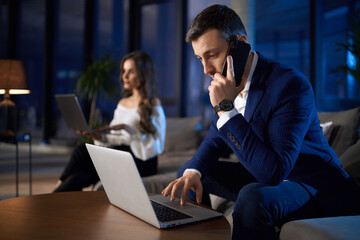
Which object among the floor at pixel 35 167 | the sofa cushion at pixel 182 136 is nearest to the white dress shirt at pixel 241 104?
the sofa cushion at pixel 182 136

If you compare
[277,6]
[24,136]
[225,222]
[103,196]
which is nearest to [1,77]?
[24,136]

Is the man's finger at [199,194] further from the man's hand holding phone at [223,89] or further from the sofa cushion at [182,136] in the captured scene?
the sofa cushion at [182,136]

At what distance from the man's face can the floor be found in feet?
8.64

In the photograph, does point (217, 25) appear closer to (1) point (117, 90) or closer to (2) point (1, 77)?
(2) point (1, 77)

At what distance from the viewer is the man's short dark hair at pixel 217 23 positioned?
51.5 inches

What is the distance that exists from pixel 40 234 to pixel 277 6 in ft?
15.6

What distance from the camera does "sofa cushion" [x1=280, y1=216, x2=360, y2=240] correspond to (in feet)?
3.41

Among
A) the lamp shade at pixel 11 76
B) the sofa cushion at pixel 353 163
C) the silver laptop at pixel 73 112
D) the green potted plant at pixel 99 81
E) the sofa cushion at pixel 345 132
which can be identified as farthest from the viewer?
the green potted plant at pixel 99 81

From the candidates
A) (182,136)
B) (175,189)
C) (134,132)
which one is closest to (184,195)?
(175,189)

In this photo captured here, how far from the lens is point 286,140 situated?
112 cm

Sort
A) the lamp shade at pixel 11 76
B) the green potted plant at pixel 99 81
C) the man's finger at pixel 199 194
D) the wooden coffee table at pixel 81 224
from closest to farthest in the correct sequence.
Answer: the wooden coffee table at pixel 81 224, the man's finger at pixel 199 194, the lamp shade at pixel 11 76, the green potted plant at pixel 99 81

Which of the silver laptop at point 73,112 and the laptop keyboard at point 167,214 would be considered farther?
the silver laptop at point 73,112

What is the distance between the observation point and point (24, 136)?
3076mm

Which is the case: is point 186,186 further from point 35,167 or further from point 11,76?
point 35,167
